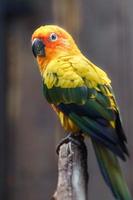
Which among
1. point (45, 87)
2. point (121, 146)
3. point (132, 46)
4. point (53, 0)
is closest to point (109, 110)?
point (121, 146)

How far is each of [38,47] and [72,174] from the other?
54 centimetres

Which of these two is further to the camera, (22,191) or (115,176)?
(22,191)

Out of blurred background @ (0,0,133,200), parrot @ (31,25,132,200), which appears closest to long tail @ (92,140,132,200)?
parrot @ (31,25,132,200)

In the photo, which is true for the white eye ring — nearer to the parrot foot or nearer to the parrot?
the parrot

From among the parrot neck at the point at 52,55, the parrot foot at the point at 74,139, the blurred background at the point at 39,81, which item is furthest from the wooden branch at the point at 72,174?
the blurred background at the point at 39,81

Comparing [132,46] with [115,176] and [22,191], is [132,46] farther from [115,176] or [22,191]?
[115,176]

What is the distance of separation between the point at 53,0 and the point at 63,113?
181 cm

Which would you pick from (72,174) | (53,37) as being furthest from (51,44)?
(72,174)

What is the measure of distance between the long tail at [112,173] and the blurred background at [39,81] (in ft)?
4.97

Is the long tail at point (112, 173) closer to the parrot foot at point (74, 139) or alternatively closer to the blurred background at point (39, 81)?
the parrot foot at point (74, 139)

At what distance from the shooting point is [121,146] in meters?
2.49

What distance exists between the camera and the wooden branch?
7.79 feet

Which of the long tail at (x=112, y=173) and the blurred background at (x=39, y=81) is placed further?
the blurred background at (x=39, y=81)

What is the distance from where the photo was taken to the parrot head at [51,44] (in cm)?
278
